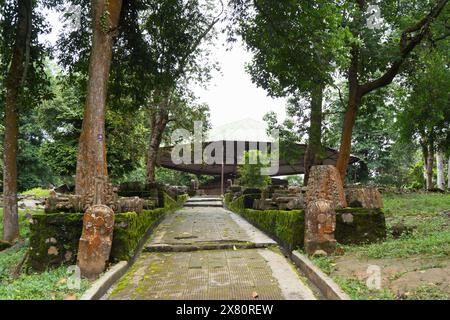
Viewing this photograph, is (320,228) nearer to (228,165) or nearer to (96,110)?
(96,110)

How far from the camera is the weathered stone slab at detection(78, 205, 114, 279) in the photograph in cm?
622

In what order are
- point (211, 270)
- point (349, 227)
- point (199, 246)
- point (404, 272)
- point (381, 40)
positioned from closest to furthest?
point (404, 272) → point (211, 270) → point (349, 227) → point (199, 246) → point (381, 40)

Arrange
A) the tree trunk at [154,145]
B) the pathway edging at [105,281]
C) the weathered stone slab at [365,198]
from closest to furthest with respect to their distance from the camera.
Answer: the pathway edging at [105,281], the weathered stone slab at [365,198], the tree trunk at [154,145]

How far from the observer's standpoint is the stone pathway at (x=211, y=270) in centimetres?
530

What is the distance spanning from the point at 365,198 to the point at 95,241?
16.8 ft

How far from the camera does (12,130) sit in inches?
455

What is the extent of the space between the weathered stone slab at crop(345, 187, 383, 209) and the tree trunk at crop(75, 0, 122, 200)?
5.04 metres

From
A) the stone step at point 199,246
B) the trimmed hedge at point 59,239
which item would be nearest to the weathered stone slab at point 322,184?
the stone step at point 199,246

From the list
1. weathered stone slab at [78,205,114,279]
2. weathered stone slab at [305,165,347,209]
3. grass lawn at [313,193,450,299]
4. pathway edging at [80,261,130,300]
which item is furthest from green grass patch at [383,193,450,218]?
weathered stone slab at [78,205,114,279]

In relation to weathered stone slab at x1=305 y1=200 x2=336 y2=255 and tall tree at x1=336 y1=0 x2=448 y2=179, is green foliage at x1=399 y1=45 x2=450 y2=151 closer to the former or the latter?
tall tree at x1=336 y1=0 x2=448 y2=179

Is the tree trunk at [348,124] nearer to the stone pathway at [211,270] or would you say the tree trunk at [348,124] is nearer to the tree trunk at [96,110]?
the stone pathway at [211,270]

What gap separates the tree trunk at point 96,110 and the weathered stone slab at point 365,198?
16.5 feet

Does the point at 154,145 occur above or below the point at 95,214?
above

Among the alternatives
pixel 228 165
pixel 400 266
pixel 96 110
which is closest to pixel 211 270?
pixel 400 266
